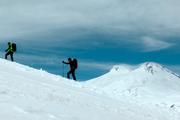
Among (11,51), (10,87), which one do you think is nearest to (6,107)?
(10,87)

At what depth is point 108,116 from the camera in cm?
2289

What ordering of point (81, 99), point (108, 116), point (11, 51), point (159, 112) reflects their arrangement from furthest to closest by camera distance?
point (11, 51)
point (159, 112)
point (81, 99)
point (108, 116)

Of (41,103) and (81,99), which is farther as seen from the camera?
(81,99)

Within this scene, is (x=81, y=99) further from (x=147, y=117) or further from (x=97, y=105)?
(x=147, y=117)

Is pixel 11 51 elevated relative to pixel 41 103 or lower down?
elevated

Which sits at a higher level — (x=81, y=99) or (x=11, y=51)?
(x=11, y=51)

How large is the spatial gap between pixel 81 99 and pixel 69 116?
240 inches

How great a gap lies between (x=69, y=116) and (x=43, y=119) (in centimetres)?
199

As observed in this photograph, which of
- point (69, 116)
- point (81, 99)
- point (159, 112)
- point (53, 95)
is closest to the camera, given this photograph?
point (69, 116)

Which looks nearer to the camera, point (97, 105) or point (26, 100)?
point (26, 100)

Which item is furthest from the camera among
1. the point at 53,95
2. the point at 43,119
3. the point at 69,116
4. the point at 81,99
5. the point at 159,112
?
the point at 159,112

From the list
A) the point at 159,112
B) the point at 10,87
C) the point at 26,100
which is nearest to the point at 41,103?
the point at 26,100

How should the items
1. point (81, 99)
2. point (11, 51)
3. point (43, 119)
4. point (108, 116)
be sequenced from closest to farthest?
1. point (43, 119)
2. point (108, 116)
3. point (81, 99)
4. point (11, 51)

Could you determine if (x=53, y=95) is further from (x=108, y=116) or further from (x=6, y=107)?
(x=6, y=107)
